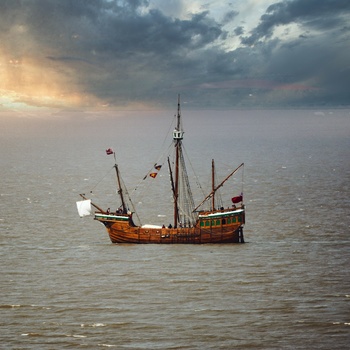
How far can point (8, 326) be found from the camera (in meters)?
47.3

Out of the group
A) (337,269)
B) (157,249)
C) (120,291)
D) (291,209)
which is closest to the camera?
(120,291)

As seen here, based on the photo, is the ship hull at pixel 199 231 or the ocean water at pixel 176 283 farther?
the ship hull at pixel 199 231

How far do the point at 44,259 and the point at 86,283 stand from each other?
34.0 feet

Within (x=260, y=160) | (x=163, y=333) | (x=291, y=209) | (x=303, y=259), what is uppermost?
(x=260, y=160)

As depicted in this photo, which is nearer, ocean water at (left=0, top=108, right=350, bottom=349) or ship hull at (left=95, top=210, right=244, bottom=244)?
ocean water at (left=0, top=108, right=350, bottom=349)

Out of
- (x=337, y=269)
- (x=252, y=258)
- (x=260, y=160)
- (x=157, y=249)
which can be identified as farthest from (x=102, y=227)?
(x=260, y=160)

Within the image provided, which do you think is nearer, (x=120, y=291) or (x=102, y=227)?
(x=120, y=291)

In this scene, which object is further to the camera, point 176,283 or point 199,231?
point 199,231

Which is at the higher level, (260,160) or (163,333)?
(260,160)

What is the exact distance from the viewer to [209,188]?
12381cm

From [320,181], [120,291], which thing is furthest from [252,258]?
[320,181]

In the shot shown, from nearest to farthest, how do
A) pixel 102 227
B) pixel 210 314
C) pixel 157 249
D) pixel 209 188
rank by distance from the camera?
pixel 210 314 → pixel 157 249 → pixel 102 227 → pixel 209 188

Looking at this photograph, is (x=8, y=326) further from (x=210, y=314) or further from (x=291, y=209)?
(x=291, y=209)

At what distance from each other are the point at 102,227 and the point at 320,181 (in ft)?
197
